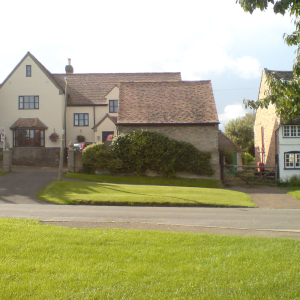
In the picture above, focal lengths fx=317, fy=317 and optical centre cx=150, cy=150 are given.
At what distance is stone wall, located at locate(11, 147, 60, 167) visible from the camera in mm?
32781

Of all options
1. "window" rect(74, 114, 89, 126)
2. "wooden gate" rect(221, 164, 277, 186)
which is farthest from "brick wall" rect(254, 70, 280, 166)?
"window" rect(74, 114, 89, 126)

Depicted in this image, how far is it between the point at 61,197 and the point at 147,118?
12.2 m

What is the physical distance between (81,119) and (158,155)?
14.6 meters

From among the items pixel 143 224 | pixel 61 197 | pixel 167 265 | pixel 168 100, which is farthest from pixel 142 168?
pixel 167 265

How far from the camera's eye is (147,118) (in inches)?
1058

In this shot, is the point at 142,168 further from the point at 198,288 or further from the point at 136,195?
the point at 198,288

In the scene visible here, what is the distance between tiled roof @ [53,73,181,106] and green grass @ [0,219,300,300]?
102 feet

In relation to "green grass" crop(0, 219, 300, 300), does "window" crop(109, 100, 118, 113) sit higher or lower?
higher

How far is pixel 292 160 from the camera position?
2759cm

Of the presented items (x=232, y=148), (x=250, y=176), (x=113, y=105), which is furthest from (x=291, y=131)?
(x=113, y=105)

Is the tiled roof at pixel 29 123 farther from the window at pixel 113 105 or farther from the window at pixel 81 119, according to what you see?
the window at pixel 113 105

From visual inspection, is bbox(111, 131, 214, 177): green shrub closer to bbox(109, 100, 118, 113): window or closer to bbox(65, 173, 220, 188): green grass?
bbox(65, 173, 220, 188): green grass

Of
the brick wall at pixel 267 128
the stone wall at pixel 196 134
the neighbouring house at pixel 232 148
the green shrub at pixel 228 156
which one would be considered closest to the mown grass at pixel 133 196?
the stone wall at pixel 196 134

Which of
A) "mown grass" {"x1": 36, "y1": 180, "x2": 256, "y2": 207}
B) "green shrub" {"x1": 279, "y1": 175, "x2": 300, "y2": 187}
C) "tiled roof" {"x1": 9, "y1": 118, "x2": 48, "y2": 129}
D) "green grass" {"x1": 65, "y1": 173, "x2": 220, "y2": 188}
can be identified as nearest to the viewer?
"mown grass" {"x1": 36, "y1": 180, "x2": 256, "y2": 207}
